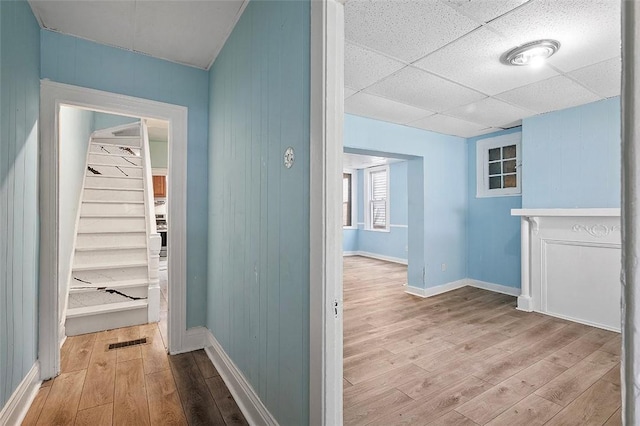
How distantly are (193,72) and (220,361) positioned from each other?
2534mm

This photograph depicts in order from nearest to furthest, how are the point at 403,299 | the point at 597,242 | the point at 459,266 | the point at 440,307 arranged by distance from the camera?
the point at 597,242 < the point at 440,307 < the point at 403,299 < the point at 459,266

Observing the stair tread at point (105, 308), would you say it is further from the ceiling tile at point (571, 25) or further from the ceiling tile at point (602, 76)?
the ceiling tile at point (602, 76)

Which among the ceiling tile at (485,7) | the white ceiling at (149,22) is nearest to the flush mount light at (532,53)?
the ceiling tile at (485,7)

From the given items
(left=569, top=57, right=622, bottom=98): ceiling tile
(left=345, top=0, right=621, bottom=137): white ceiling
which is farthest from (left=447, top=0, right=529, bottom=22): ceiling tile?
(left=569, top=57, right=622, bottom=98): ceiling tile

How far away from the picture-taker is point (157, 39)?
2.43 m

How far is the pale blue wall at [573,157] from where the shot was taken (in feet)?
11.0

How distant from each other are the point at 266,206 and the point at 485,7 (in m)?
1.78

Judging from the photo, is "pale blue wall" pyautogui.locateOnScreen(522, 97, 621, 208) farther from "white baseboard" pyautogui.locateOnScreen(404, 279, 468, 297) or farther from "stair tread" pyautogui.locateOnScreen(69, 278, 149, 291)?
"stair tread" pyautogui.locateOnScreen(69, 278, 149, 291)

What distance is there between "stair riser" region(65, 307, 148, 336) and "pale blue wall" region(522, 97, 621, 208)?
493cm

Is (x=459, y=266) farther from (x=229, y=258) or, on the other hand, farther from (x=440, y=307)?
(x=229, y=258)

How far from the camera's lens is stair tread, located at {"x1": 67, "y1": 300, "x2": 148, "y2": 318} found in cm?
310

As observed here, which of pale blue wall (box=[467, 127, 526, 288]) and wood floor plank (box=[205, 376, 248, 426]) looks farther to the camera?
pale blue wall (box=[467, 127, 526, 288])

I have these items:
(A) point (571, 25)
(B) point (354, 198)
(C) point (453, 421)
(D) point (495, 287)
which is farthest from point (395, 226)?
(C) point (453, 421)

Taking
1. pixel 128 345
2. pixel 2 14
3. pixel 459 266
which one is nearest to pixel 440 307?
pixel 459 266
